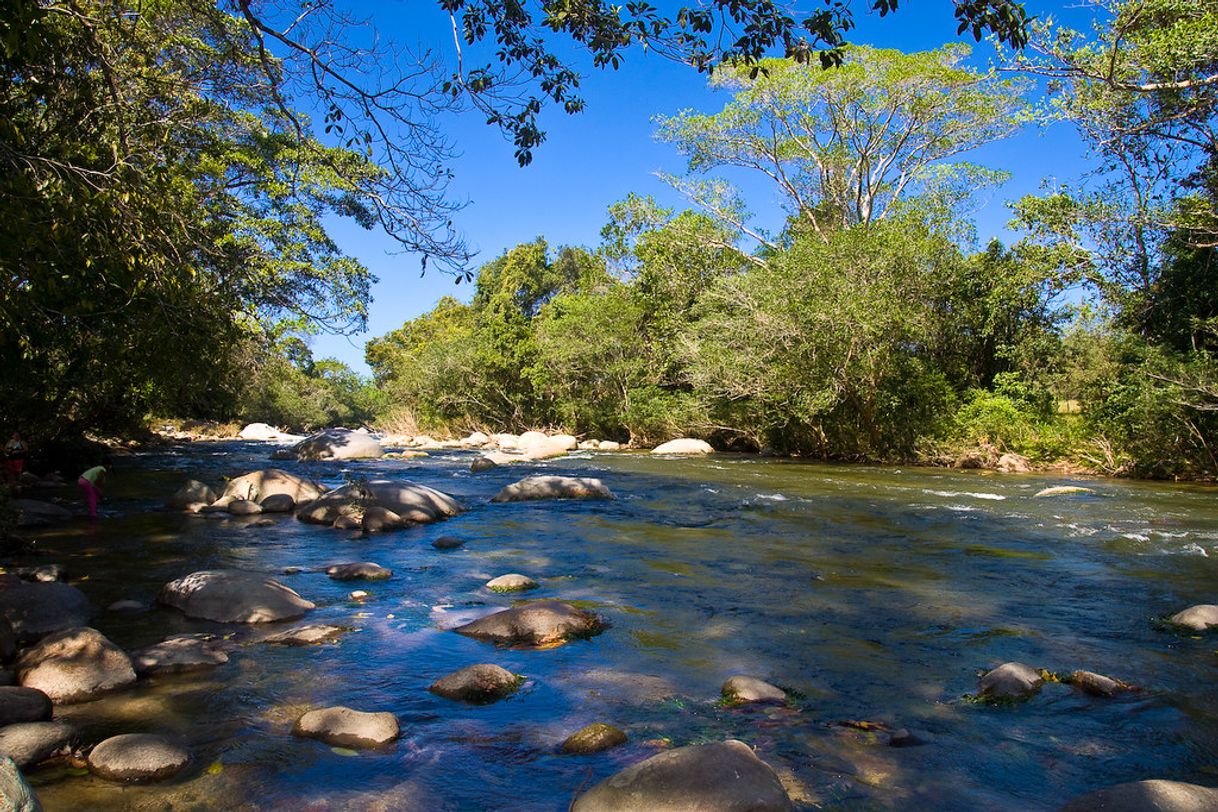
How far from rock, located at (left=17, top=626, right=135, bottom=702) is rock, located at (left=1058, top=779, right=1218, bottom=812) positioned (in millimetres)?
4592

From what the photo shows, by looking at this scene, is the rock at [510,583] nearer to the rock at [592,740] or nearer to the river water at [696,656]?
the river water at [696,656]

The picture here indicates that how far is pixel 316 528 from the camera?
1000cm

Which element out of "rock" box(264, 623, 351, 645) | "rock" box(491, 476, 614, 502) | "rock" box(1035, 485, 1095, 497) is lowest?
"rock" box(264, 623, 351, 645)

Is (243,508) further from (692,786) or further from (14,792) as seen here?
(692,786)

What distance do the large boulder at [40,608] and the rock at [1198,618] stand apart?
7.62 meters

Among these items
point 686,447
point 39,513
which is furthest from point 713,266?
point 39,513

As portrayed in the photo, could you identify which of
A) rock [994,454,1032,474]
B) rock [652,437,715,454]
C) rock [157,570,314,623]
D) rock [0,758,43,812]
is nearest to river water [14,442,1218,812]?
rock [157,570,314,623]

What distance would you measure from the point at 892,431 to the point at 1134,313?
597 cm

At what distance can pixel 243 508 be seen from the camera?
11016 mm

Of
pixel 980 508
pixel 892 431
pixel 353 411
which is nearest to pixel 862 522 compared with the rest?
pixel 980 508

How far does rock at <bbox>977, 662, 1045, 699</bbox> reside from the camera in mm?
4128

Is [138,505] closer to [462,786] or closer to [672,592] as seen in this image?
[672,592]

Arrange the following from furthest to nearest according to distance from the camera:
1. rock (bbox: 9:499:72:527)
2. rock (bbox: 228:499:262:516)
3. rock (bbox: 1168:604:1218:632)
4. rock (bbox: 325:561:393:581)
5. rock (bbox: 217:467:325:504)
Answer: rock (bbox: 217:467:325:504), rock (bbox: 228:499:262:516), rock (bbox: 9:499:72:527), rock (bbox: 325:561:393:581), rock (bbox: 1168:604:1218:632)

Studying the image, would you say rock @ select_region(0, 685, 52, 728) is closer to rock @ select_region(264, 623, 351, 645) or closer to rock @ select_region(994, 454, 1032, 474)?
rock @ select_region(264, 623, 351, 645)
